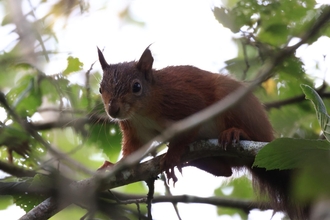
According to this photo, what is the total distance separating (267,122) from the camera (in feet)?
11.6

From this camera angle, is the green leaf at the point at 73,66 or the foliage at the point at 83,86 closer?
the foliage at the point at 83,86

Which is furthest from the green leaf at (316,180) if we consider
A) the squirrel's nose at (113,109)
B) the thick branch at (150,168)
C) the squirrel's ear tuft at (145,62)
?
the squirrel's ear tuft at (145,62)

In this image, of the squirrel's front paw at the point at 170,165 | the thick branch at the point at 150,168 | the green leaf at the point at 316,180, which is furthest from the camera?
the squirrel's front paw at the point at 170,165

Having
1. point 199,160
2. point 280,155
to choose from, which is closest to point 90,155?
point 199,160

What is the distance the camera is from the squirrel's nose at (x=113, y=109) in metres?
3.08

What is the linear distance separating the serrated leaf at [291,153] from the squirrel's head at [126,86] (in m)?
1.24

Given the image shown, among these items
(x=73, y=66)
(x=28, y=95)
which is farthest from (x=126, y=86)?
(x=28, y=95)

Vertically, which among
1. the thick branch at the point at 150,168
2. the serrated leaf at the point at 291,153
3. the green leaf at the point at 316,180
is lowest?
the green leaf at the point at 316,180

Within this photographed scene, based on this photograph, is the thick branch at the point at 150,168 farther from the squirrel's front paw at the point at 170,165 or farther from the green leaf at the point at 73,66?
the green leaf at the point at 73,66

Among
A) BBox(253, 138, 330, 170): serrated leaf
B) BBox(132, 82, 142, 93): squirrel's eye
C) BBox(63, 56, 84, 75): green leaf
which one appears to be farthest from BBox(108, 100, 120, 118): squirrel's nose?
BBox(253, 138, 330, 170): serrated leaf

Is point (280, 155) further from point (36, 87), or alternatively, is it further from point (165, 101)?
point (36, 87)

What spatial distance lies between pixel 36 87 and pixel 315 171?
2183 mm

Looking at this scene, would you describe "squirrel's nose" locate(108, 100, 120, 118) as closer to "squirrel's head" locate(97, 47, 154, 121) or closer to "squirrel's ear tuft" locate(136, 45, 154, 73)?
"squirrel's head" locate(97, 47, 154, 121)

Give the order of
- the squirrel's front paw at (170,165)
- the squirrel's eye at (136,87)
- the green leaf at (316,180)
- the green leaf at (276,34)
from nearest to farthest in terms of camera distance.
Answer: the green leaf at (316,180) → the squirrel's front paw at (170,165) → the squirrel's eye at (136,87) → the green leaf at (276,34)
